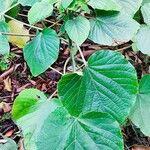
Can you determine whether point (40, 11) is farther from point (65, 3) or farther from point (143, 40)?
point (143, 40)

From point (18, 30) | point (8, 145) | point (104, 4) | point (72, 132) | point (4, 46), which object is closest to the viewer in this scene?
point (72, 132)

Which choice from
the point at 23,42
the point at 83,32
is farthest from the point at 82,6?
the point at 23,42

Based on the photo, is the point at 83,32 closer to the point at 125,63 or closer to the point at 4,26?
the point at 125,63

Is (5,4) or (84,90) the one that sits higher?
(5,4)

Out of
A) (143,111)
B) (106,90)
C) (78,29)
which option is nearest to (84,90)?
(106,90)

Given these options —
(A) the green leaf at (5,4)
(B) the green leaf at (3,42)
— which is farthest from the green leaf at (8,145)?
(A) the green leaf at (5,4)

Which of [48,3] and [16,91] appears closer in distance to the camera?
[48,3]

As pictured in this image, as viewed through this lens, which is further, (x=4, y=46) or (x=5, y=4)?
(x=5, y=4)
